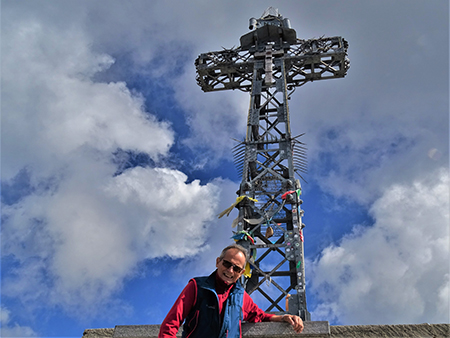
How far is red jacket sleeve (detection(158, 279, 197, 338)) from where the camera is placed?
3354 mm

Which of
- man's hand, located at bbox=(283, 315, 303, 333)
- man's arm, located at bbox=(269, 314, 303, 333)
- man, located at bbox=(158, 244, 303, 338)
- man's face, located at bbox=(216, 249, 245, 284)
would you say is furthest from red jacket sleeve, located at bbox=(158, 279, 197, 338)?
man's hand, located at bbox=(283, 315, 303, 333)

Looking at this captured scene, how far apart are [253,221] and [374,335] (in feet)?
25.3

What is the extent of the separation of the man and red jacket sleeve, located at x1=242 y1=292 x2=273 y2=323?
1.37 feet

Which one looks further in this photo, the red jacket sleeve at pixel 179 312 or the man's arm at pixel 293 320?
the man's arm at pixel 293 320

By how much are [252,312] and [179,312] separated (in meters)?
1.19

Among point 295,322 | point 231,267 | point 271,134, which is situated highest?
point 271,134

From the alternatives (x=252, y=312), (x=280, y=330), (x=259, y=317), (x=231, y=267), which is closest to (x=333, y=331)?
(x=280, y=330)

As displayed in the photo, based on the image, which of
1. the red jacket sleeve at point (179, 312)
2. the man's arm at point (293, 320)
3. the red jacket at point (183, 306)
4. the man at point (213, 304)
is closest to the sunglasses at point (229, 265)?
the man at point (213, 304)

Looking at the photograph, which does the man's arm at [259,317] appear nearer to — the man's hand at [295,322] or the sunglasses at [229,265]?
the man's hand at [295,322]

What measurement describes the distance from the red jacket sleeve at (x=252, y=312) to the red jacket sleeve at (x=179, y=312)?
840 mm

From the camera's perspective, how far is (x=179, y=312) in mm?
3408

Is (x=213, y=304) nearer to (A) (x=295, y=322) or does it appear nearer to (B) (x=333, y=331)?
(A) (x=295, y=322)

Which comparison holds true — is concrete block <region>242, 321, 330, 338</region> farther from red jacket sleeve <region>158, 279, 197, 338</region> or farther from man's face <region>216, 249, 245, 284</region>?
red jacket sleeve <region>158, 279, 197, 338</region>

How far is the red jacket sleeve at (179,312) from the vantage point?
3354 mm
